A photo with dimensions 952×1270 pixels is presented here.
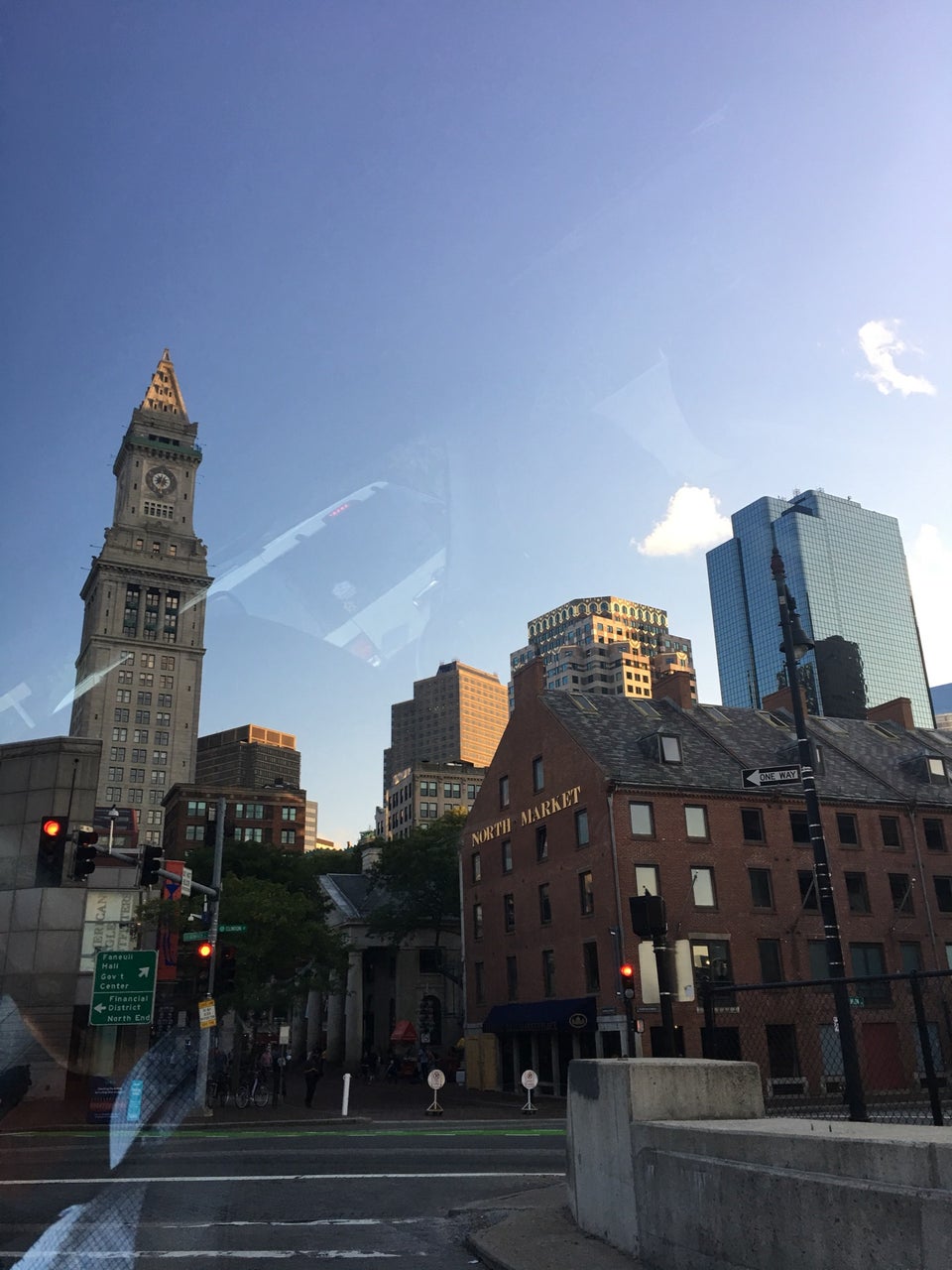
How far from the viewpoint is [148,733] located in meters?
156

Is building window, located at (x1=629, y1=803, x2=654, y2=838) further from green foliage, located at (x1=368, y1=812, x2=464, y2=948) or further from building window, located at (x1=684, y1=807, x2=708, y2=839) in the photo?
green foliage, located at (x1=368, y1=812, x2=464, y2=948)

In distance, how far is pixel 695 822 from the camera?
42.2m

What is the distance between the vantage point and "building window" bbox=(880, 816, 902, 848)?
44.7m

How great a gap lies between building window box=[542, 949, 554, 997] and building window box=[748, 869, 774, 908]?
363 inches

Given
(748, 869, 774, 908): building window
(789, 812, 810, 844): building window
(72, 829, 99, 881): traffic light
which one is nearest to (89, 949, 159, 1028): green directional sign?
(72, 829, 99, 881): traffic light

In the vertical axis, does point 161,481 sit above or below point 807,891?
above

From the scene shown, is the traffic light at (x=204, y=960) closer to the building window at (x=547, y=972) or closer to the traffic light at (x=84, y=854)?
the traffic light at (x=84, y=854)

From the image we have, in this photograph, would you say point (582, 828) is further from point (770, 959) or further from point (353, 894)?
point (353, 894)

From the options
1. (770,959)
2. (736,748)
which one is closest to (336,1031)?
(736,748)

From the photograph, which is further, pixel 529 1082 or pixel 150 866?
pixel 529 1082

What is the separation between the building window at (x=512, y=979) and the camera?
46.7m

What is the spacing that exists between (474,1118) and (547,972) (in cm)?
1333

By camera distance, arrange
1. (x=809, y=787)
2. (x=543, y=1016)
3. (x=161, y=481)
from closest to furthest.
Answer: (x=809, y=787)
(x=543, y=1016)
(x=161, y=481)

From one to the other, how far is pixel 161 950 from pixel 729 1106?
41790mm
